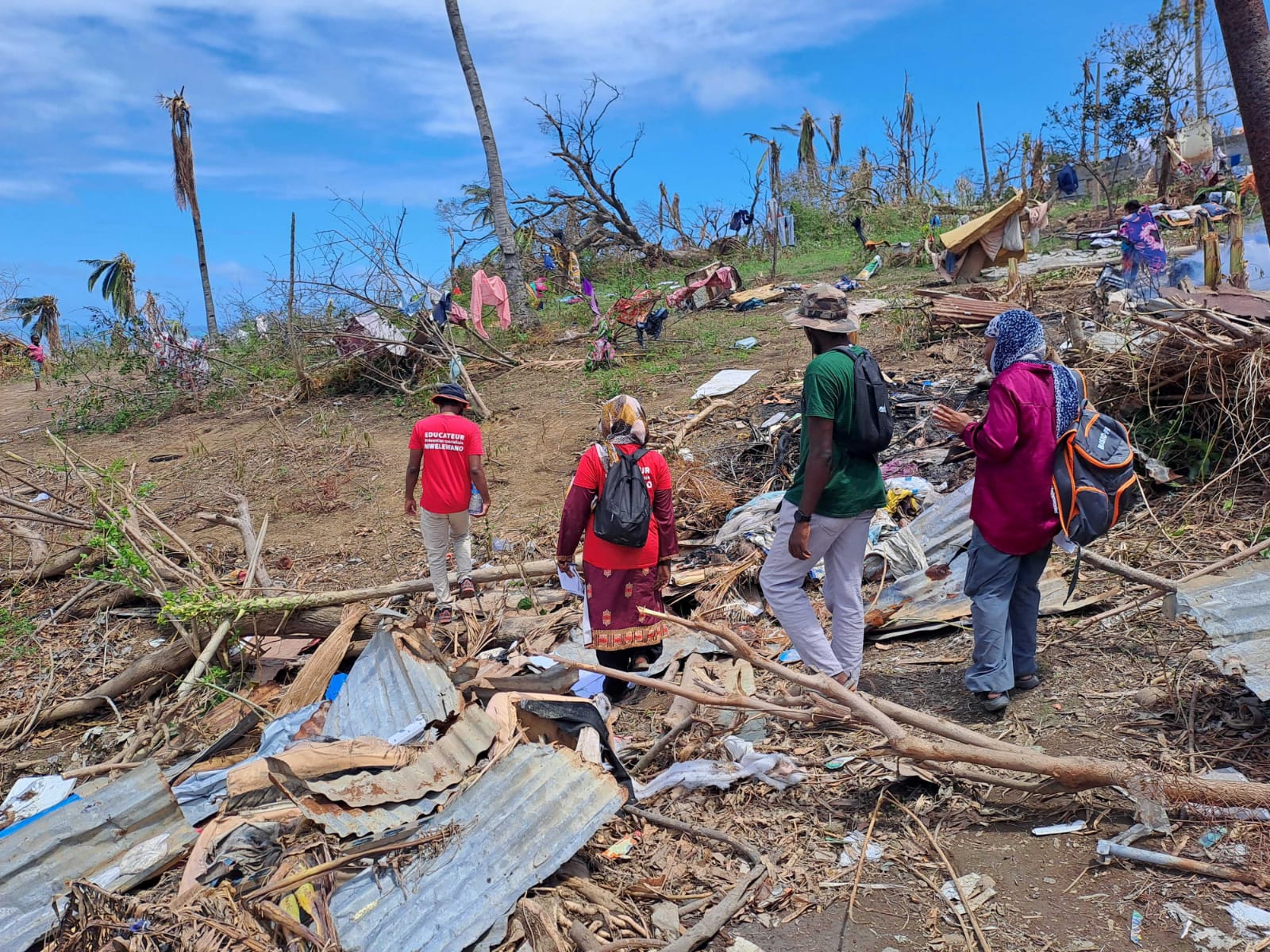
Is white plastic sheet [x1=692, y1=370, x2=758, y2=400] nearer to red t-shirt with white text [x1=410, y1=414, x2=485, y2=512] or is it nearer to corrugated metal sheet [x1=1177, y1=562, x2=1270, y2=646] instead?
red t-shirt with white text [x1=410, y1=414, x2=485, y2=512]

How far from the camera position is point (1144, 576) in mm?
3736

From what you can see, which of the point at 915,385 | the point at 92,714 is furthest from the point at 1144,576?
the point at 92,714

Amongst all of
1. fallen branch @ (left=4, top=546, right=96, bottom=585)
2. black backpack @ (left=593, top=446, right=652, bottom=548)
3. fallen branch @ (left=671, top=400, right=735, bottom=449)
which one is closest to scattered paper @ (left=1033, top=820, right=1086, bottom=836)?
black backpack @ (left=593, top=446, right=652, bottom=548)

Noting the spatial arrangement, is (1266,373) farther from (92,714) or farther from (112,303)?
(112,303)

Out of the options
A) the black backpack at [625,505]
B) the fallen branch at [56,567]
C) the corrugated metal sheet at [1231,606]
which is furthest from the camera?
the fallen branch at [56,567]

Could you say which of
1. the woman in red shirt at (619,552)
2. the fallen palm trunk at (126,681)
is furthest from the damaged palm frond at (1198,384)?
the fallen palm trunk at (126,681)

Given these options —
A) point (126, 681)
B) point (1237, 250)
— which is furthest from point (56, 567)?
point (1237, 250)

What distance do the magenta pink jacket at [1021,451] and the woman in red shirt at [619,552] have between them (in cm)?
147

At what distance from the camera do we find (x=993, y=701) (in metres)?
3.27

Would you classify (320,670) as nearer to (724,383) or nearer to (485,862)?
(485,862)

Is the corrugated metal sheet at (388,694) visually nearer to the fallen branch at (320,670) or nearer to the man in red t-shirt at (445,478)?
the fallen branch at (320,670)

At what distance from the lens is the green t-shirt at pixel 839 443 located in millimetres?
3133

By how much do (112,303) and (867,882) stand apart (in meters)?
19.8

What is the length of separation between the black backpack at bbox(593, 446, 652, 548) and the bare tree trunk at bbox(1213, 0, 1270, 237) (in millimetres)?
2445
